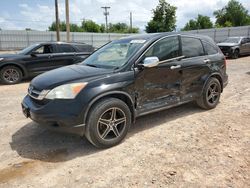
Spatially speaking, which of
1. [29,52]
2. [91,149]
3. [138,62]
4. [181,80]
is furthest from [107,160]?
[29,52]

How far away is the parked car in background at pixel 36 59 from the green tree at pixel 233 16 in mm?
56184

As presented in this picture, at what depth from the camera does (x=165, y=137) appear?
14.1ft

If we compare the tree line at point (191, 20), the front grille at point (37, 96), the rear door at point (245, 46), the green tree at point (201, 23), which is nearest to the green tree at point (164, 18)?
the tree line at point (191, 20)

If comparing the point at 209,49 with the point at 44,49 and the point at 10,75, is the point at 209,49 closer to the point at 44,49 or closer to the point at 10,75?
the point at 44,49

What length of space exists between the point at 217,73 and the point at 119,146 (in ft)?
9.79

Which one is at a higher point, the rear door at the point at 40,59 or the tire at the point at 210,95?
the rear door at the point at 40,59

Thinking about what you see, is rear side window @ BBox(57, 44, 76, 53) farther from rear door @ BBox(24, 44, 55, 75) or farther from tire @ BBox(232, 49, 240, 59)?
tire @ BBox(232, 49, 240, 59)

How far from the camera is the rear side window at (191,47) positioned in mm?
5121

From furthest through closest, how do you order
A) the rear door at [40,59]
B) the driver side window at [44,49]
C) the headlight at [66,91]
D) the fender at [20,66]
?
the driver side window at [44,49]
the rear door at [40,59]
the fender at [20,66]
the headlight at [66,91]

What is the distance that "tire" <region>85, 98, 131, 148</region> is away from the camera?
3771mm

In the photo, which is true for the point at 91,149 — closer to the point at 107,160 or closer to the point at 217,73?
the point at 107,160

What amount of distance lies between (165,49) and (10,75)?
6.69m

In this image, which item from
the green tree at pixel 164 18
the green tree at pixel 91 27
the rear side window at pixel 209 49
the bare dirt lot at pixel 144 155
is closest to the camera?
the bare dirt lot at pixel 144 155

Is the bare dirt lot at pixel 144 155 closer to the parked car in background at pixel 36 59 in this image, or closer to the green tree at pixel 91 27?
the parked car in background at pixel 36 59
